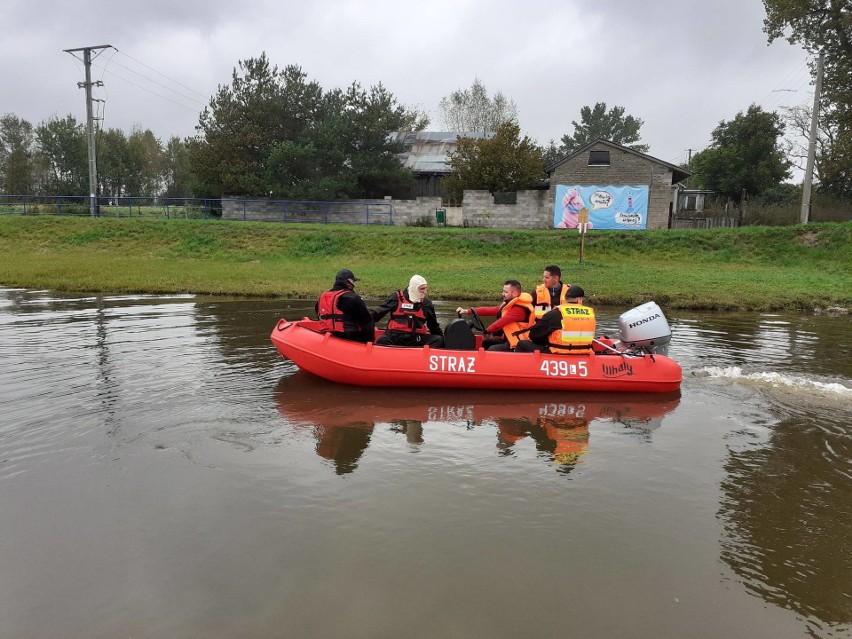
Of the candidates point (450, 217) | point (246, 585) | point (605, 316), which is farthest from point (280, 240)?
point (246, 585)

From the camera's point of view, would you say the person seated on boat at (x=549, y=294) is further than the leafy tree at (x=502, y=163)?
No

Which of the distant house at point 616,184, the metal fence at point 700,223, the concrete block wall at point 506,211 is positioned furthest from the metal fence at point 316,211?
the metal fence at point 700,223

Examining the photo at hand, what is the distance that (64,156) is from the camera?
48.3 m

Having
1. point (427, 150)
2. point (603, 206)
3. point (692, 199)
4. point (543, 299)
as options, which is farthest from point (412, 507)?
point (692, 199)

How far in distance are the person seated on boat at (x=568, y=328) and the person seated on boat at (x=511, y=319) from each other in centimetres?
37

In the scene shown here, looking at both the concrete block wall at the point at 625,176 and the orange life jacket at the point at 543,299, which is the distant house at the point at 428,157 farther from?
the orange life jacket at the point at 543,299

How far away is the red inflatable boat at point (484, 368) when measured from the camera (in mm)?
8062

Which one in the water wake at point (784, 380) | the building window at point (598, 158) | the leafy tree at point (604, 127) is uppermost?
the leafy tree at point (604, 127)

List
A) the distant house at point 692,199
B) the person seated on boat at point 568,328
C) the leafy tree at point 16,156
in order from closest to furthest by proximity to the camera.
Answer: the person seated on boat at point 568,328
the distant house at point 692,199
the leafy tree at point 16,156

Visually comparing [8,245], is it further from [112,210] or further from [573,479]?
[573,479]

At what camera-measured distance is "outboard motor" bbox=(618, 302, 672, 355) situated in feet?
27.9

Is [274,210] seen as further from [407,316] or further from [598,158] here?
[407,316]

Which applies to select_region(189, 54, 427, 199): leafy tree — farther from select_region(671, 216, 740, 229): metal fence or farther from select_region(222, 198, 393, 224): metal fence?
select_region(671, 216, 740, 229): metal fence

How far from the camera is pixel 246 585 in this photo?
13.0 feet
